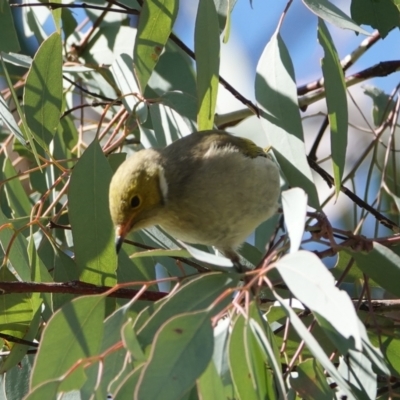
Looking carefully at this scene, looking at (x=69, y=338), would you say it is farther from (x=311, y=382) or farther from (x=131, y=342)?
(x=311, y=382)

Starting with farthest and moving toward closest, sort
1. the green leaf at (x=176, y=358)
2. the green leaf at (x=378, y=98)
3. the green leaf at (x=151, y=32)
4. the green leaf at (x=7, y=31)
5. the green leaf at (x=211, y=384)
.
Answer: the green leaf at (x=378, y=98) → the green leaf at (x=7, y=31) → the green leaf at (x=151, y=32) → the green leaf at (x=211, y=384) → the green leaf at (x=176, y=358)

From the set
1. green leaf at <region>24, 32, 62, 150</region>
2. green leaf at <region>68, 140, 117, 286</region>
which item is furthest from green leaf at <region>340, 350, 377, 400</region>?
green leaf at <region>24, 32, 62, 150</region>

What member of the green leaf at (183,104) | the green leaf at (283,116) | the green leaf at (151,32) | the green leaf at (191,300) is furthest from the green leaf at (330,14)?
the green leaf at (191,300)

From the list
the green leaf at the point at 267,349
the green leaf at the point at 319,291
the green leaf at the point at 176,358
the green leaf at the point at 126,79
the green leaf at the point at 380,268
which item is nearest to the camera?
the green leaf at the point at 319,291

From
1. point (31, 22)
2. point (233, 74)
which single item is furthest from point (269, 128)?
point (233, 74)

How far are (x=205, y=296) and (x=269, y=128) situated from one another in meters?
0.91

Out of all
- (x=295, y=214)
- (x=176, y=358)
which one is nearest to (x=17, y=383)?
(x=176, y=358)

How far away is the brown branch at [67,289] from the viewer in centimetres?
243

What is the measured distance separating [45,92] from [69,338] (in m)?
1.15

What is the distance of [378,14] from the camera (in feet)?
10.4

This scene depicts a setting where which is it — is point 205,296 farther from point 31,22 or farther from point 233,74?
point 233,74

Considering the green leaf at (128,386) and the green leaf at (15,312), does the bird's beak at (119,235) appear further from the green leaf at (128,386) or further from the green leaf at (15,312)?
the green leaf at (128,386)

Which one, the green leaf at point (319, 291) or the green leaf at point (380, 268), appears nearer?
the green leaf at point (319, 291)

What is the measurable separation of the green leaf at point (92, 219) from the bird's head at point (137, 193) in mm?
45
